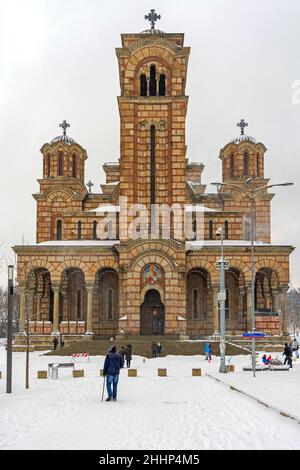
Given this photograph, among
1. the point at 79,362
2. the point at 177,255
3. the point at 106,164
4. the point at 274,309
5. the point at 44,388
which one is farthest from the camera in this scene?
the point at 106,164

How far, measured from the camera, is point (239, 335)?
53.8 meters

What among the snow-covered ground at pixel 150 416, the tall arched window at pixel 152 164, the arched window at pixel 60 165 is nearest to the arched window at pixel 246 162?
the tall arched window at pixel 152 164

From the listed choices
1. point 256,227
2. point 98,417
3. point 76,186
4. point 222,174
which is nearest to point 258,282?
point 256,227

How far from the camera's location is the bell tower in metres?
55.0

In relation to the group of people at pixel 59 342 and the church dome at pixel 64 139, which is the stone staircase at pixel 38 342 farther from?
the church dome at pixel 64 139

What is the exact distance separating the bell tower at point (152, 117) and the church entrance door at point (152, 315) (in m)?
8.41

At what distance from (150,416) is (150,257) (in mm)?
37566

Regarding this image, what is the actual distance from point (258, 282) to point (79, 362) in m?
24.0

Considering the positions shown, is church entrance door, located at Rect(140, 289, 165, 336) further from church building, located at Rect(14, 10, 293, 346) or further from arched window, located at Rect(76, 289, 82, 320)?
arched window, located at Rect(76, 289, 82, 320)

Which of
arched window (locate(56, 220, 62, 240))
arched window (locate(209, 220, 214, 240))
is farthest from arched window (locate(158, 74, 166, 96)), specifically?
arched window (locate(56, 220, 62, 240))

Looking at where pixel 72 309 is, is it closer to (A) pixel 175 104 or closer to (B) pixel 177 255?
(B) pixel 177 255

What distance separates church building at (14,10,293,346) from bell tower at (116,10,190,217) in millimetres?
89

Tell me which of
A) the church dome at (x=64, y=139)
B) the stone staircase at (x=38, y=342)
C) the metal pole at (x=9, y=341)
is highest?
the church dome at (x=64, y=139)

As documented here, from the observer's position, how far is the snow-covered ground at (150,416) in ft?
39.0
